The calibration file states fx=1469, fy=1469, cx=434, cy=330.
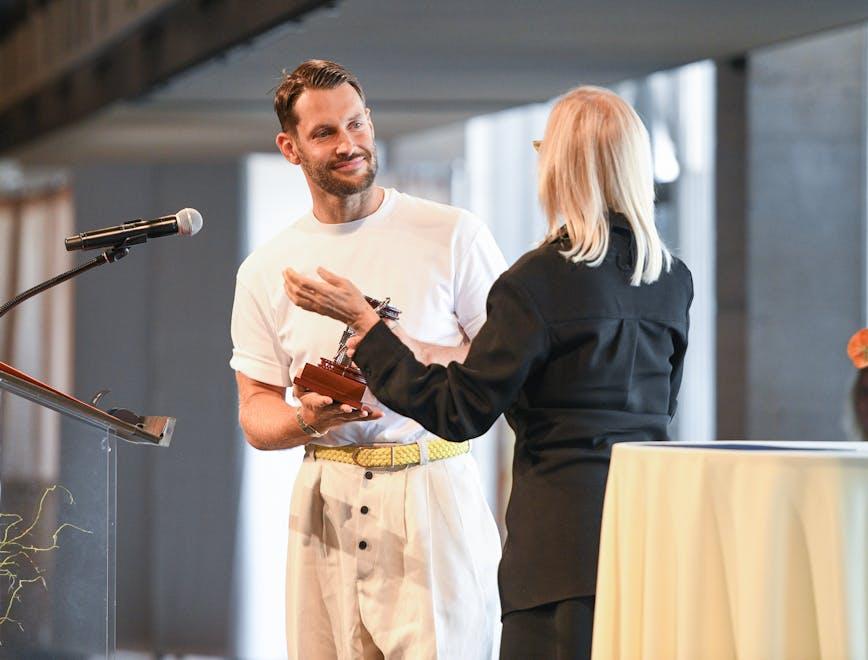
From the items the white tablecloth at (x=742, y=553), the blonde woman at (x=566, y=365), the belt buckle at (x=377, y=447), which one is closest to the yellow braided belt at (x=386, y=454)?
the belt buckle at (x=377, y=447)

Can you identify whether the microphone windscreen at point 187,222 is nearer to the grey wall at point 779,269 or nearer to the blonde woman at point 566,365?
the blonde woman at point 566,365

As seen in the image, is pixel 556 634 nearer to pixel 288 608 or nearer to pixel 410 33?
pixel 288 608

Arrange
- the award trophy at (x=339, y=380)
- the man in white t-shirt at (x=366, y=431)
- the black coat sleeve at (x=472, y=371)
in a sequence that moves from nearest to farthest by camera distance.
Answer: the black coat sleeve at (x=472, y=371) < the award trophy at (x=339, y=380) < the man in white t-shirt at (x=366, y=431)

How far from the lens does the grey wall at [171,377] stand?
6.19m

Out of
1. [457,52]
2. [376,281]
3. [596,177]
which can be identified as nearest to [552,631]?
[596,177]

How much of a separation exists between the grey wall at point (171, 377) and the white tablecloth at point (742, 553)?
179 inches

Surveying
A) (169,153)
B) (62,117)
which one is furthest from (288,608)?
(169,153)

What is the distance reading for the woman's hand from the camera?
7.27ft

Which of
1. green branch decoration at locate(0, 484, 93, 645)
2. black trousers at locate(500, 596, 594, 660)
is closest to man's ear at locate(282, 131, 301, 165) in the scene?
green branch decoration at locate(0, 484, 93, 645)

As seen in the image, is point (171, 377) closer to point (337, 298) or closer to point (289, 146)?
point (289, 146)

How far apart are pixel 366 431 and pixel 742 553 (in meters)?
1.07

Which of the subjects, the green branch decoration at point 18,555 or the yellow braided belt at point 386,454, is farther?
the yellow braided belt at point 386,454

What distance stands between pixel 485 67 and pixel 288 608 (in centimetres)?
393

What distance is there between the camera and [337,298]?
2.22 m
